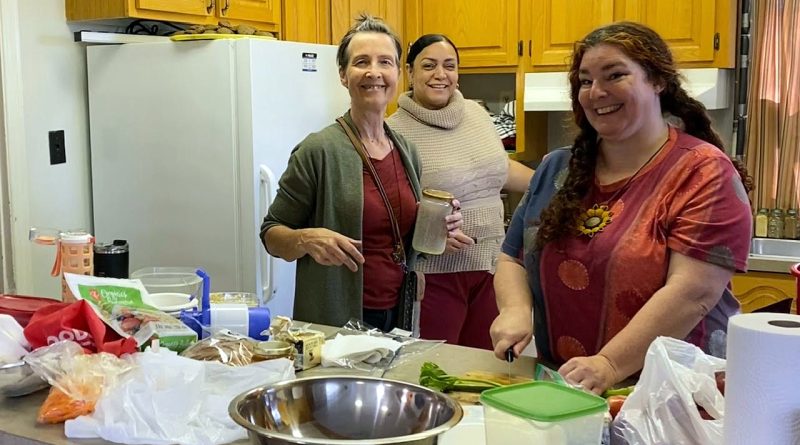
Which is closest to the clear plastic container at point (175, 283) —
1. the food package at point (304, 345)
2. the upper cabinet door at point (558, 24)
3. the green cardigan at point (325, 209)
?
the food package at point (304, 345)

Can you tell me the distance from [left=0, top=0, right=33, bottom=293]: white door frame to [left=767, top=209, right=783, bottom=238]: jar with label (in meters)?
2.73

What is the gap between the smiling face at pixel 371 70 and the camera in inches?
89.1

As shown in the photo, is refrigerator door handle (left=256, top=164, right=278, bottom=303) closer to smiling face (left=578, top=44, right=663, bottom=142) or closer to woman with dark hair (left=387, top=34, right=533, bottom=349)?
woman with dark hair (left=387, top=34, right=533, bottom=349)

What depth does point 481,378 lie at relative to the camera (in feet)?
4.94

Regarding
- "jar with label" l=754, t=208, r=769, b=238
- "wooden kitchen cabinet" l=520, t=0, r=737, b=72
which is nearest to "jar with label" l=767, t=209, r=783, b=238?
"jar with label" l=754, t=208, r=769, b=238

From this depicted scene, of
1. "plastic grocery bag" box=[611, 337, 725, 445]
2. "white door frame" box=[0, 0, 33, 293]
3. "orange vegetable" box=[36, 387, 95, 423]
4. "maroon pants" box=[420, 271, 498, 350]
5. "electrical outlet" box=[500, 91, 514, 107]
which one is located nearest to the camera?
"plastic grocery bag" box=[611, 337, 725, 445]

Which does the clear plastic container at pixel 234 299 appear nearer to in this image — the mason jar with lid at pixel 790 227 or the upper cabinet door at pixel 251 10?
the upper cabinet door at pixel 251 10

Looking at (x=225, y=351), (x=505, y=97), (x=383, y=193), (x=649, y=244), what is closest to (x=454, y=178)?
(x=383, y=193)

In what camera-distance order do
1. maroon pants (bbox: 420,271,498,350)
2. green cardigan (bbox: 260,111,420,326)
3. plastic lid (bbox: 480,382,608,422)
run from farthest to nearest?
maroon pants (bbox: 420,271,498,350) → green cardigan (bbox: 260,111,420,326) → plastic lid (bbox: 480,382,608,422)

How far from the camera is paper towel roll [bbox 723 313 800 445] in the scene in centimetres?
90

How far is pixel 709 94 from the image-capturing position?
136 inches

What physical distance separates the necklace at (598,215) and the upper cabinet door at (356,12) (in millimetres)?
1830

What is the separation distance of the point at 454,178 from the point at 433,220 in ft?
2.09

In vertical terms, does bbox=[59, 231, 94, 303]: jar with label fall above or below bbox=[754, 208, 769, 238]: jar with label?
above
